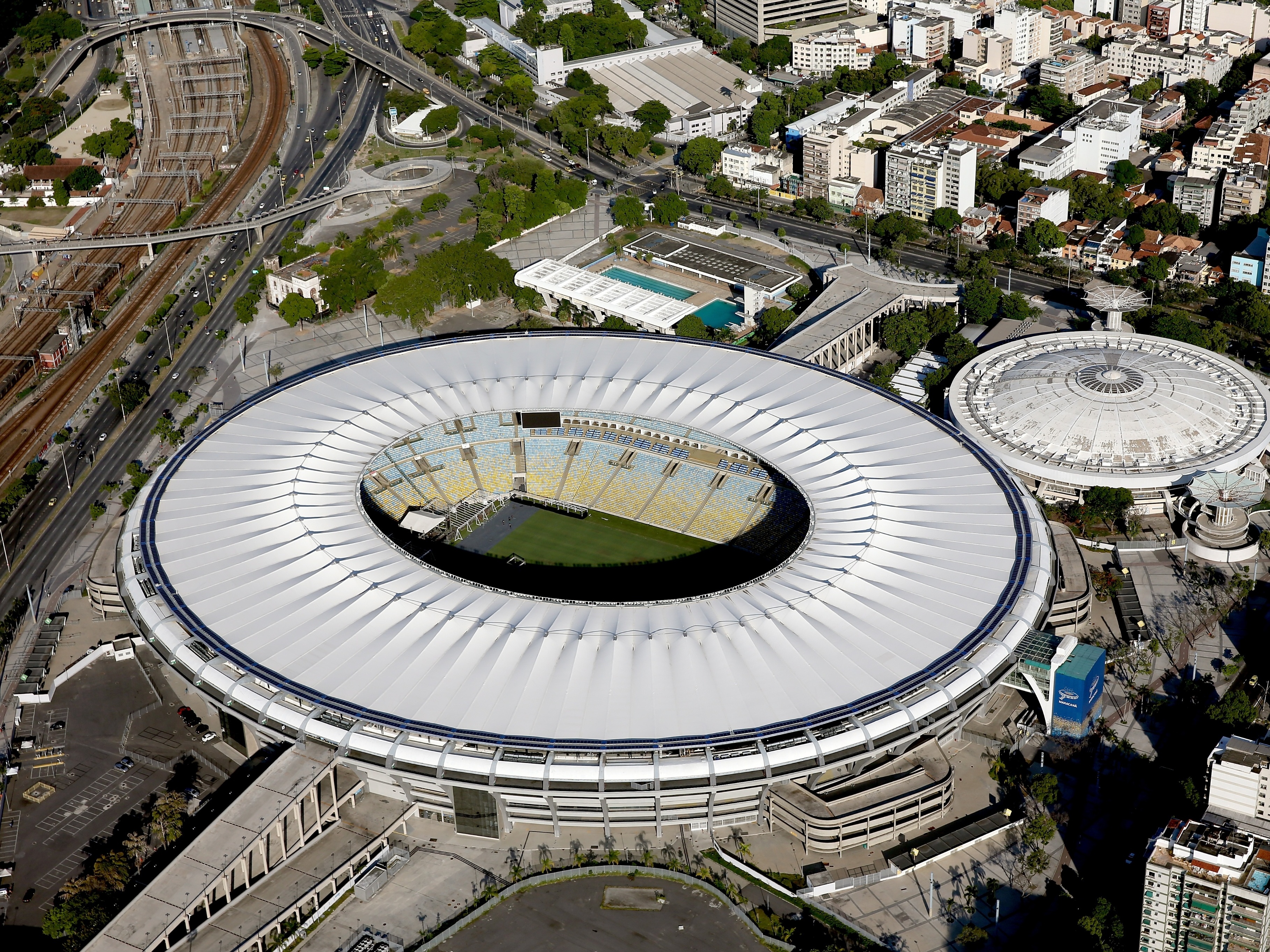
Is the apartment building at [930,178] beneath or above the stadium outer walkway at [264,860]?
above

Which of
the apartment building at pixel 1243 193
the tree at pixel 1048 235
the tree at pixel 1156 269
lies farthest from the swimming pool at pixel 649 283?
the apartment building at pixel 1243 193

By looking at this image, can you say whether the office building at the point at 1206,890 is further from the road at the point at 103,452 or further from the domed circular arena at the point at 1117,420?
the road at the point at 103,452

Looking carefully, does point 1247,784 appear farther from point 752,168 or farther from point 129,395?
point 752,168

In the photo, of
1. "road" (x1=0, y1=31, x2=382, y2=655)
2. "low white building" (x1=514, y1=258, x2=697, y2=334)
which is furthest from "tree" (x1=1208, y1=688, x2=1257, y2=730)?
"road" (x1=0, y1=31, x2=382, y2=655)

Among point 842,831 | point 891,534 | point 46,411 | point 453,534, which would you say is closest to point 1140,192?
point 891,534

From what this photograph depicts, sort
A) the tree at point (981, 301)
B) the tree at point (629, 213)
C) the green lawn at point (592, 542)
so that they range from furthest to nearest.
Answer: the tree at point (629, 213) → the tree at point (981, 301) → the green lawn at point (592, 542)

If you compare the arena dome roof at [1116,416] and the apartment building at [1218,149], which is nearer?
the arena dome roof at [1116,416]

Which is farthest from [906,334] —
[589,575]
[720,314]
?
[589,575]
